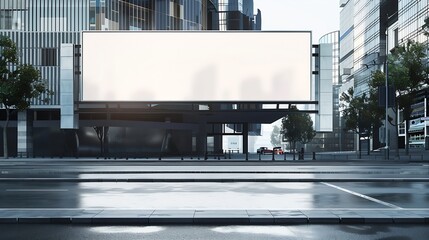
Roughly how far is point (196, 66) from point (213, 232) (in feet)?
91.7

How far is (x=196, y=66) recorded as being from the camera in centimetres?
3822

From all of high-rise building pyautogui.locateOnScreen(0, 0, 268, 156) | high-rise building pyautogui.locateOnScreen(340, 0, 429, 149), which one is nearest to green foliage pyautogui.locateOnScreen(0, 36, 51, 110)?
high-rise building pyautogui.locateOnScreen(0, 0, 268, 156)

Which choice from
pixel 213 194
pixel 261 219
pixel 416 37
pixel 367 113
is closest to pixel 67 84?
pixel 213 194

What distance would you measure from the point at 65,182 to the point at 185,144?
178 ft

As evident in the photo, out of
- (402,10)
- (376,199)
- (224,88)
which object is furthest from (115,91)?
(402,10)

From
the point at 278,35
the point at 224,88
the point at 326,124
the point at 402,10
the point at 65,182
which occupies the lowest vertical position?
the point at 65,182

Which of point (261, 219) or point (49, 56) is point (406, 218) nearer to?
point (261, 219)

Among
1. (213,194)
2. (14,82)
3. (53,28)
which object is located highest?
(53,28)

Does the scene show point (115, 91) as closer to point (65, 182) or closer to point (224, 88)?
point (224, 88)

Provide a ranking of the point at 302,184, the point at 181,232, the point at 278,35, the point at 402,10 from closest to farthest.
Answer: the point at 181,232 < the point at 302,184 < the point at 278,35 < the point at 402,10

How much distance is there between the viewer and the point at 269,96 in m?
38.3

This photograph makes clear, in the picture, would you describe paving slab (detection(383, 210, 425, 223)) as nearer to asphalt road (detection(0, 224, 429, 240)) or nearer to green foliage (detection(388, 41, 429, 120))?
asphalt road (detection(0, 224, 429, 240))

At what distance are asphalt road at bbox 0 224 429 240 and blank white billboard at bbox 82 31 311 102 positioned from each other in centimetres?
2646

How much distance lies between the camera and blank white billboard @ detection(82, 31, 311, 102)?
37.4 meters
